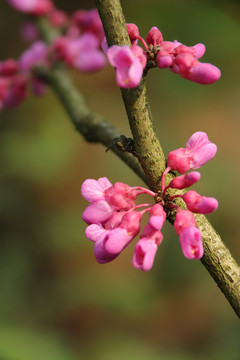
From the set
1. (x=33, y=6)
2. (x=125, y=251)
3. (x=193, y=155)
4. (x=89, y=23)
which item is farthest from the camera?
(x=125, y=251)

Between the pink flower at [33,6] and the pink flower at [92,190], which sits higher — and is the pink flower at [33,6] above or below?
above

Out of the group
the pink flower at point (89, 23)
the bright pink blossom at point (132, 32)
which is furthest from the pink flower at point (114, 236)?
the pink flower at point (89, 23)

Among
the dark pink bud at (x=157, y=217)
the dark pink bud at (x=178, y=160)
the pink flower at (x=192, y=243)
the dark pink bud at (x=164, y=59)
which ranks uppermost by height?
the dark pink bud at (x=164, y=59)

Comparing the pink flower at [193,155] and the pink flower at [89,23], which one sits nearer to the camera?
the pink flower at [193,155]

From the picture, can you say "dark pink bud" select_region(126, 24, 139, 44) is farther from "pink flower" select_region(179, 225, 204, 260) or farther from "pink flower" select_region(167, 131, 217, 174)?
Result: "pink flower" select_region(179, 225, 204, 260)

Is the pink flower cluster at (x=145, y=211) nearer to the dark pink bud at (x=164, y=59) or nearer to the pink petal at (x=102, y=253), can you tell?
the pink petal at (x=102, y=253)

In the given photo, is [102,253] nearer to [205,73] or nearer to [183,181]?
[183,181]

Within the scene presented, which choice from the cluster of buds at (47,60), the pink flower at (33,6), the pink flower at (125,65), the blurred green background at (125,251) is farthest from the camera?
the blurred green background at (125,251)

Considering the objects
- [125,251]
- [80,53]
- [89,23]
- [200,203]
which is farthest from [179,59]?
[125,251]
